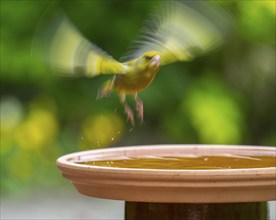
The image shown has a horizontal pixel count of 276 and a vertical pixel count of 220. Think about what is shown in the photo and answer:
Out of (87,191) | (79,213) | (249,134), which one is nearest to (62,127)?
(79,213)

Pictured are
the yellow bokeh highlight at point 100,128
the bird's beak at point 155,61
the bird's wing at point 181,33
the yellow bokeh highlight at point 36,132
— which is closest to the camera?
the bird's beak at point 155,61

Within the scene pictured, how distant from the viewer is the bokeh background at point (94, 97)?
5016 mm

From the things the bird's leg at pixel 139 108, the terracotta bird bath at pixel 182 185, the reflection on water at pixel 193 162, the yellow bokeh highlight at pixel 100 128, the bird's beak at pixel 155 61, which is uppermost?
the yellow bokeh highlight at pixel 100 128

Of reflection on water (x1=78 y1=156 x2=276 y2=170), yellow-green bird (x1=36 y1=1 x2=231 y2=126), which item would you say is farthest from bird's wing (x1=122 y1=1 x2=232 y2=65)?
reflection on water (x1=78 y1=156 x2=276 y2=170)

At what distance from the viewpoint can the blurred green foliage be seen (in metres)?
5.02

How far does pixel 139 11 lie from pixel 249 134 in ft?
3.57

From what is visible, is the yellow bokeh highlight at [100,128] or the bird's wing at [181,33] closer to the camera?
the bird's wing at [181,33]

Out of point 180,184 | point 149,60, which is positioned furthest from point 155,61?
point 180,184

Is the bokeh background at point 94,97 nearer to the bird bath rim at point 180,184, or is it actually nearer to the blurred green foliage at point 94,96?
the blurred green foliage at point 94,96

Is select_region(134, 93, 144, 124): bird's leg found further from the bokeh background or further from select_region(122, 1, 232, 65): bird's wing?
the bokeh background

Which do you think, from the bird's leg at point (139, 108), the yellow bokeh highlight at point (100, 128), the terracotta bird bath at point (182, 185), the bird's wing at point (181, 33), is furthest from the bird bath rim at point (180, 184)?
the yellow bokeh highlight at point (100, 128)

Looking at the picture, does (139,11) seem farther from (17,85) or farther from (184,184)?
(184,184)

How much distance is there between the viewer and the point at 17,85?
5348mm

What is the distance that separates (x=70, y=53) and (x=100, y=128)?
8.77ft
